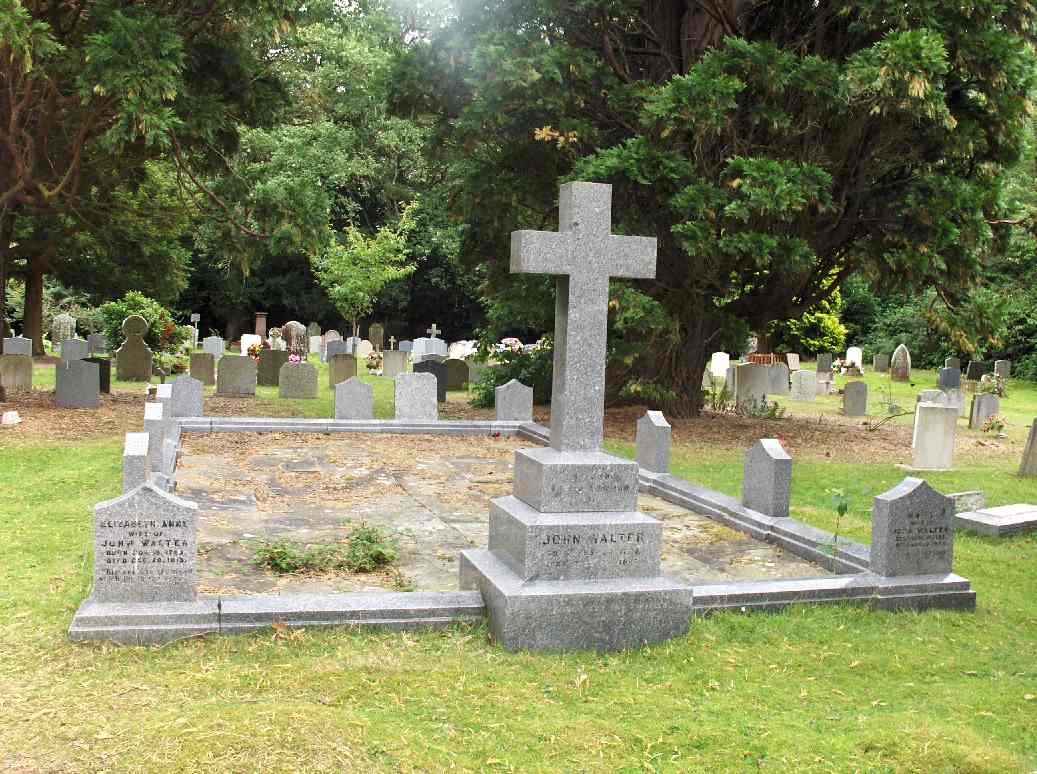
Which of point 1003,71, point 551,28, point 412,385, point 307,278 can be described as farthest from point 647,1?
point 307,278

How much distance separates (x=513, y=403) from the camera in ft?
51.8

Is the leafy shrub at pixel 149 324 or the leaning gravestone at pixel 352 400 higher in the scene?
the leafy shrub at pixel 149 324

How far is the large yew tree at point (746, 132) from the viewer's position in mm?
13383

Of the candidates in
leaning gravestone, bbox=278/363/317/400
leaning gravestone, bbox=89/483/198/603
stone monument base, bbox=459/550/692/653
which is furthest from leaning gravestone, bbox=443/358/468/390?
leaning gravestone, bbox=89/483/198/603

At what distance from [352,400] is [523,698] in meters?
10.3

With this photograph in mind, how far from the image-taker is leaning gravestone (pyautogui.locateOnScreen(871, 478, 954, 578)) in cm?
705

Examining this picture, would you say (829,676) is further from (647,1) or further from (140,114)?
(647,1)

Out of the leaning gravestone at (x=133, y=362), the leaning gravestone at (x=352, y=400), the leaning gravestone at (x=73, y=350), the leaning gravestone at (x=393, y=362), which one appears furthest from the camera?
the leaning gravestone at (x=393, y=362)

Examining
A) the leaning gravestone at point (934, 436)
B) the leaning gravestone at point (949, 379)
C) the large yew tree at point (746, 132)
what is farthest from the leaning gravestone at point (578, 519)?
the leaning gravestone at point (949, 379)

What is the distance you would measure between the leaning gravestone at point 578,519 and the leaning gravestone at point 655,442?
4.87 m

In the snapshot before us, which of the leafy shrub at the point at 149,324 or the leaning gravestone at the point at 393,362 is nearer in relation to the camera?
the leafy shrub at the point at 149,324

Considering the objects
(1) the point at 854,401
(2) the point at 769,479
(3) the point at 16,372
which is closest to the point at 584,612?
(2) the point at 769,479

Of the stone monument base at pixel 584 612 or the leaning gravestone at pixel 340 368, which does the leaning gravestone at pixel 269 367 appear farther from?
the stone monument base at pixel 584 612

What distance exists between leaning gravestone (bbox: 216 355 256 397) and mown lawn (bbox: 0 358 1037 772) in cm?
1291
